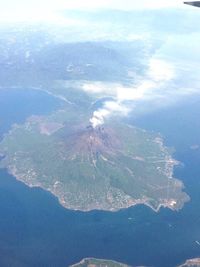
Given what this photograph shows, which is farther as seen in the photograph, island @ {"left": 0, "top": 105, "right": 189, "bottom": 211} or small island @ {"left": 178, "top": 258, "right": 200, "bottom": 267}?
island @ {"left": 0, "top": 105, "right": 189, "bottom": 211}

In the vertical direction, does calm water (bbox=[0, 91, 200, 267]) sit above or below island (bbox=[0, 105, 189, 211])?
below

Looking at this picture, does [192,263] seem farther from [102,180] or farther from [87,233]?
[102,180]

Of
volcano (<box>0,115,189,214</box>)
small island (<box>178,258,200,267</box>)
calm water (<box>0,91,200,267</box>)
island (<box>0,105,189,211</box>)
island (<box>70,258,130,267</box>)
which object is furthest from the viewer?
volcano (<box>0,115,189,214</box>)

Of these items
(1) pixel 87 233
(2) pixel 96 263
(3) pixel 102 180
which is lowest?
(2) pixel 96 263

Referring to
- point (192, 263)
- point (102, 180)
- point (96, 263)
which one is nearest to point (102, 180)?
point (102, 180)

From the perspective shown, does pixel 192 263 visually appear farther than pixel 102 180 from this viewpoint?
No

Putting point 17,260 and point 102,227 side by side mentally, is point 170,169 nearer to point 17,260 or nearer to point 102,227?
point 102,227

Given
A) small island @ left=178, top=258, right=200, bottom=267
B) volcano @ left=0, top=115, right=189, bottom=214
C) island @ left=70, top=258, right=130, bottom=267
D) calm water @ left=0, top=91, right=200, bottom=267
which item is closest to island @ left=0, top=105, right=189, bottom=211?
volcano @ left=0, top=115, right=189, bottom=214

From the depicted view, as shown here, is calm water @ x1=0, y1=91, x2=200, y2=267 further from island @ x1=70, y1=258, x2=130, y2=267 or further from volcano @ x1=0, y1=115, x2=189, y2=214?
volcano @ x1=0, y1=115, x2=189, y2=214

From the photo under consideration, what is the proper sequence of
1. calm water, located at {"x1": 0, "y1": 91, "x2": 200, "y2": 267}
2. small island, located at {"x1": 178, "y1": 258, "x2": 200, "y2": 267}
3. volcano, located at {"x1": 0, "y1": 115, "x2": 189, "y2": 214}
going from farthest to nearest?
1. volcano, located at {"x1": 0, "y1": 115, "x2": 189, "y2": 214}
2. calm water, located at {"x1": 0, "y1": 91, "x2": 200, "y2": 267}
3. small island, located at {"x1": 178, "y1": 258, "x2": 200, "y2": 267}

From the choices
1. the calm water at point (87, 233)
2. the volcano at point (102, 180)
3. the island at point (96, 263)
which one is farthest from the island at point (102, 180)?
the island at point (96, 263)
